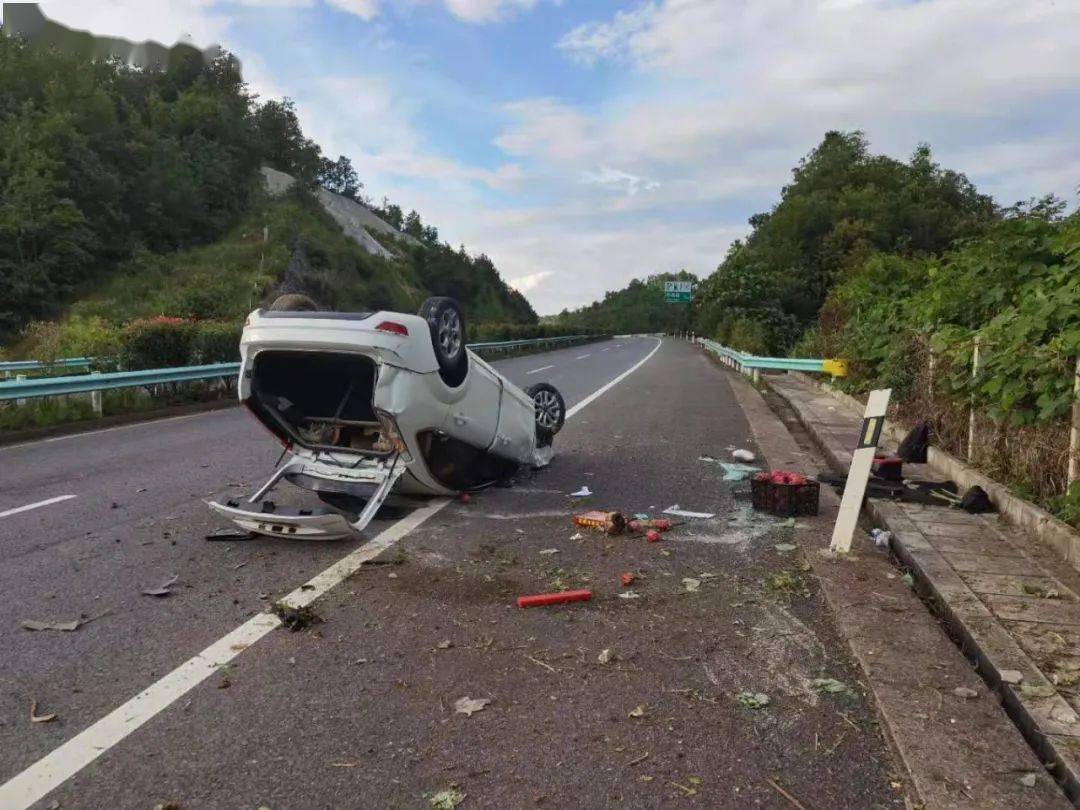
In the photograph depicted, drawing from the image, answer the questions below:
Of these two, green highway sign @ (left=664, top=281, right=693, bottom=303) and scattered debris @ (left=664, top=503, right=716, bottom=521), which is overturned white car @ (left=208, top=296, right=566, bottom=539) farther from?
green highway sign @ (left=664, top=281, right=693, bottom=303)

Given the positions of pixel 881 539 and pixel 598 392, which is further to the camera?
pixel 598 392

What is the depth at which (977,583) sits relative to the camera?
4.86 m

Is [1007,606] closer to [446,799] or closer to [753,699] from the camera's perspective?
[753,699]

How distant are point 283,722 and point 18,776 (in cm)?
90

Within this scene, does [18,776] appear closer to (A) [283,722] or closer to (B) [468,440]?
(A) [283,722]

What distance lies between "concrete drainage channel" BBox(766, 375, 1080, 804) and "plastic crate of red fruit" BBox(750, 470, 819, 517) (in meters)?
0.51

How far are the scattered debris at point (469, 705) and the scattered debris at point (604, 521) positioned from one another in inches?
110

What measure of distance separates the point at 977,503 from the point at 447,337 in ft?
14.2

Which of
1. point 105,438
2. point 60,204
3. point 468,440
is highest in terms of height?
point 60,204

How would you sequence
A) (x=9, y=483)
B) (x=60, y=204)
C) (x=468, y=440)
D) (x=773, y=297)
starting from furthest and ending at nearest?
(x=60, y=204)
(x=773, y=297)
(x=9, y=483)
(x=468, y=440)

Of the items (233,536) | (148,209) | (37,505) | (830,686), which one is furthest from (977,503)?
(148,209)

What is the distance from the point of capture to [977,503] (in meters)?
6.53

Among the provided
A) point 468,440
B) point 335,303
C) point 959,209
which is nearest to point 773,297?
point 959,209

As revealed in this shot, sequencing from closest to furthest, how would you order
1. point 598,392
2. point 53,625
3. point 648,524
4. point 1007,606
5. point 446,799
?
point 446,799 → point 53,625 → point 1007,606 → point 648,524 → point 598,392
